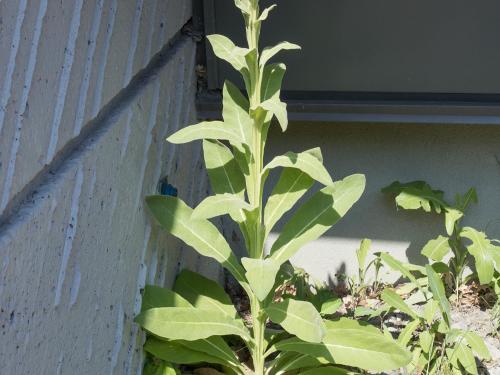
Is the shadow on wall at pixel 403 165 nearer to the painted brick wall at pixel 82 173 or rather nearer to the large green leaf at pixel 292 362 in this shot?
the painted brick wall at pixel 82 173

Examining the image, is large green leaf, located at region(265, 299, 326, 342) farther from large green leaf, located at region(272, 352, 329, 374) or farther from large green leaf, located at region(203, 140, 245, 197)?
large green leaf, located at region(203, 140, 245, 197)

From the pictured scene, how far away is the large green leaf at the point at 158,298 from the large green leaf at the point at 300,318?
299 mm

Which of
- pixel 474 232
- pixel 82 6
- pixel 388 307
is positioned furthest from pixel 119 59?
pixel 474 232

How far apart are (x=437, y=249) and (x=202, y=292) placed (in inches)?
42.8

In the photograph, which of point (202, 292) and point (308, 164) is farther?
point (202, 292)

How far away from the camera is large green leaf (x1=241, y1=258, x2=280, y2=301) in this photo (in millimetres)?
2244

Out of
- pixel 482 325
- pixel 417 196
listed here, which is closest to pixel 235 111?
pixel 417 196

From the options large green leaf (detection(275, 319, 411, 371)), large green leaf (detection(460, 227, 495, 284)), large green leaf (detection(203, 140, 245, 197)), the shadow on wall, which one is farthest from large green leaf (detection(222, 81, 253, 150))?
large green leaf (detection(460, 227, 495, 284))

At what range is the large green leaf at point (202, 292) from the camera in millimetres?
2746

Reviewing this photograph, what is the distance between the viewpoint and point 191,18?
3195 millimetres

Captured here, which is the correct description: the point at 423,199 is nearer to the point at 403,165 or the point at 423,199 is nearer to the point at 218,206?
the point at 403,165

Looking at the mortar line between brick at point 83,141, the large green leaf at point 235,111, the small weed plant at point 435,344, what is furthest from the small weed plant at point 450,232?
the mortar line between brick at point 83,141

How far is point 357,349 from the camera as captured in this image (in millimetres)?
2525

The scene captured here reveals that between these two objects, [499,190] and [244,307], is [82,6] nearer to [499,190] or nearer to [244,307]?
[244,307]
